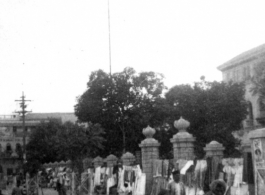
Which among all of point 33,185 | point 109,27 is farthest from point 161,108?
point 33,185

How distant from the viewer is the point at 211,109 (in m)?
40.0

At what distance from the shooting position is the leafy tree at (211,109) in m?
39.0

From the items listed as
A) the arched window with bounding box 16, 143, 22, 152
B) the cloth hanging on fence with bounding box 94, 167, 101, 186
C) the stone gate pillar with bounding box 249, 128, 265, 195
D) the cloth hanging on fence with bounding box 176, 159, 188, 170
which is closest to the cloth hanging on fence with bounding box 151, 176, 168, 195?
the cloth hanging on fence with bounding box 176, 159, 188, 170

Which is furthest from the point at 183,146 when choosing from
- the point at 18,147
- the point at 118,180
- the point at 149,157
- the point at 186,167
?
the point at 18,147

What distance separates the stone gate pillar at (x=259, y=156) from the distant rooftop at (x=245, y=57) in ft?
127

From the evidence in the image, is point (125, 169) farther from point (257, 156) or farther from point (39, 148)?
point (39, 148)

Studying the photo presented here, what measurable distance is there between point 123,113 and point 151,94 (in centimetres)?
333

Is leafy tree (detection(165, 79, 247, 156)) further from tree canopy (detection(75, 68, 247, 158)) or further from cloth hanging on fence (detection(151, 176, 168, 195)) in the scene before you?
cloth hanging on fence (detection(151, 176, 168, 195))

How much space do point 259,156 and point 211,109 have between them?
107 feet

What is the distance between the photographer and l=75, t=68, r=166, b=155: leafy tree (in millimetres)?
43188

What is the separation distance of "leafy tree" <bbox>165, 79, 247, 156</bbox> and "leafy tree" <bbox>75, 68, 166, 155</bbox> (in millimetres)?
2448

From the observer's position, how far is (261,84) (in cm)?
2536

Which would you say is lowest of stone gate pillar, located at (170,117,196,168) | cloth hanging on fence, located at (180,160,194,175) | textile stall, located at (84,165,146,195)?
textile stall, located at (84,165,146,195)

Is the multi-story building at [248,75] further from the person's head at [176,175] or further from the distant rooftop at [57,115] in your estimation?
the distant rooftop at [57,115]
